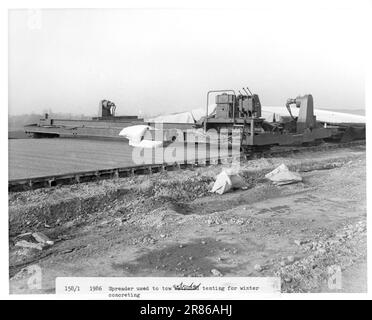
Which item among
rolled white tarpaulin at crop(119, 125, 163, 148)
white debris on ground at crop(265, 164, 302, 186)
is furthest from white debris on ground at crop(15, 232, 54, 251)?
rolled white tarpaulin at crop(119, 125, 163, 148)

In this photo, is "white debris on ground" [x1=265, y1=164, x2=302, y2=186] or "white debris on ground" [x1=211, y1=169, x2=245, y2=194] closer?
"white debris on ground" [x1=211, y1=169, x2=245, y2=194]

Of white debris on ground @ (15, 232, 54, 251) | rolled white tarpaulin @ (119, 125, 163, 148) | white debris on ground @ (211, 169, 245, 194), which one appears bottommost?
white debris on ground @ (15, 232, 54, 251)

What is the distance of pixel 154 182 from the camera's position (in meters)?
6.79

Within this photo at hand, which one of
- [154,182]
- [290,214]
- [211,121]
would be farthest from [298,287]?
[211,121]

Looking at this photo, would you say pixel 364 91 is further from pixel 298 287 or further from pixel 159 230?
pixel 159 230

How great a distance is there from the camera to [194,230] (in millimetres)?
4969

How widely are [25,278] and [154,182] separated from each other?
282cm

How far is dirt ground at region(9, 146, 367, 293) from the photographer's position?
4309mm

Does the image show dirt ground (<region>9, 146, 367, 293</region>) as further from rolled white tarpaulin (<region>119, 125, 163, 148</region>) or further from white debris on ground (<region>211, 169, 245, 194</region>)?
rolled white tarpaulin (<region>119, 125, 163, 148</region>)

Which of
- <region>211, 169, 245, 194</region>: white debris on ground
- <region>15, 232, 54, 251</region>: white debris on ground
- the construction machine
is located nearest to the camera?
<region>15, 232, 54, 251</region>: white debris on ground

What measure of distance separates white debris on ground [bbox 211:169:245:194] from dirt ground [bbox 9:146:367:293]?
0.12 m

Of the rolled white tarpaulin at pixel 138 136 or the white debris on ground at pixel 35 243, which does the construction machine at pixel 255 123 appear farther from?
the white debris on ground at pixel 35 243

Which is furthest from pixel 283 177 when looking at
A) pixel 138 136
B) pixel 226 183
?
pixel 138 136

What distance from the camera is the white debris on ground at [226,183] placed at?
6.69 m
